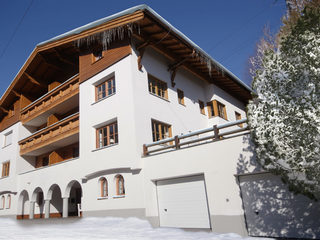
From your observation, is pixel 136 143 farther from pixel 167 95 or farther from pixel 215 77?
pixel 215 77

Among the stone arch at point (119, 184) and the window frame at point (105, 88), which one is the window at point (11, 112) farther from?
the stone arch at point (119, 184)

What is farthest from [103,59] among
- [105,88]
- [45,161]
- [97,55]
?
[45,161]

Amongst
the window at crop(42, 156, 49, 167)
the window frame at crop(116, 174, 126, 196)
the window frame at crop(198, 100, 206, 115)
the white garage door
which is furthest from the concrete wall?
the window at crop(42, 156, 49, 167)

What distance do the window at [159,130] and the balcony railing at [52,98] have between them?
623cm

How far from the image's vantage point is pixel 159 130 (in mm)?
14438

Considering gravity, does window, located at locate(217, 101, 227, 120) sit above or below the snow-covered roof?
below

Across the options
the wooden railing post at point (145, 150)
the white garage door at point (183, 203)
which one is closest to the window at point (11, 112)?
the wooden railing post at point (145, 150)

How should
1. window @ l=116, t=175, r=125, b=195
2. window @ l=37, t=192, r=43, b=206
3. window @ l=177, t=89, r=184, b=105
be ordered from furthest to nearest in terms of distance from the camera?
1. window @ l=37, t=192, r=43, b=206
2. window @ l=177, t=89, r=184, b=105
3. window @ l=116, t=175, r=125, b=195

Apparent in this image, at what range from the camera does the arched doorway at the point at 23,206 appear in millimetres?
20734

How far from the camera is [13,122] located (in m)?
24.3

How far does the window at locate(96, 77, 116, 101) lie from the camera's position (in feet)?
49.4

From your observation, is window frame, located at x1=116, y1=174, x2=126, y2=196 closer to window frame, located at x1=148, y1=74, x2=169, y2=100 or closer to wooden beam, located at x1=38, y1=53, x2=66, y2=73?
window frame, located at x1=148, y1=74, x2=169, y2=100

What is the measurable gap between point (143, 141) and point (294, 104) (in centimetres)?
775

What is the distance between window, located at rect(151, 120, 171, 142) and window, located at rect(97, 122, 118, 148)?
6.58ft
